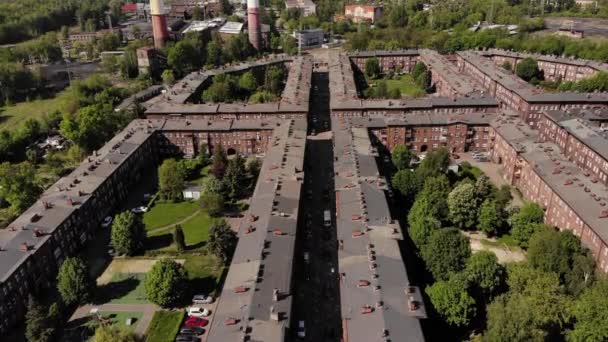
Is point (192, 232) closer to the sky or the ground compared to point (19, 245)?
closer to the ground

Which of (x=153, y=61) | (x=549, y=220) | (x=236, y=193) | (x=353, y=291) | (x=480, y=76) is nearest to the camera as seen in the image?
(x=353, y=291)

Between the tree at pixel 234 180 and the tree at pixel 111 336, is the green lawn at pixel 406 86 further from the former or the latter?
the tree at pixel 111 336

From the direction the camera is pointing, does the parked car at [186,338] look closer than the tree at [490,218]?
Yes

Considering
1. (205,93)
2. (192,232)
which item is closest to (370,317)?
(192,232)

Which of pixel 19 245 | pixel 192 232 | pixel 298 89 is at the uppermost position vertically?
pixel 298 89

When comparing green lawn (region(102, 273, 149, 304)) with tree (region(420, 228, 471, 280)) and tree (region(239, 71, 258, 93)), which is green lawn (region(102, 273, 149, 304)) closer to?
tree (region(420, 228, 471, 280))

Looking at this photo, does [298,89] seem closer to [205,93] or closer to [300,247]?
[205,93]

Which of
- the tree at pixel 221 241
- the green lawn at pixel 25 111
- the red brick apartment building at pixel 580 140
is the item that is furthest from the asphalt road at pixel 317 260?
the green lawn at pixel 25 111

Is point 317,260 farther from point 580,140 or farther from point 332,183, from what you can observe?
point 580,140
